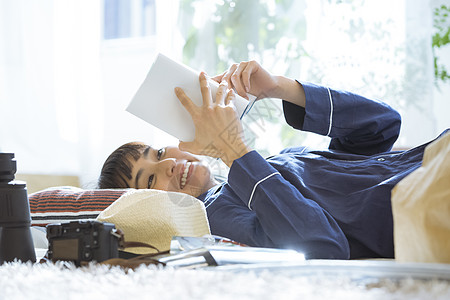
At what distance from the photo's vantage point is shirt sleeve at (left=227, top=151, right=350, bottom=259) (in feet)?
3.23

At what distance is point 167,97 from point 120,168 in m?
0.58

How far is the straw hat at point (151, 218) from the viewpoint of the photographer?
90 cm

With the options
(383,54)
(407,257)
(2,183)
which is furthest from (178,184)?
(383,54)

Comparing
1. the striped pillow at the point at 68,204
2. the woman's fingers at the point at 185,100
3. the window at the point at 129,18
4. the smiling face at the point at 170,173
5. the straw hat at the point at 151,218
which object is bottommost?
the striped pillow at the point at 68,204

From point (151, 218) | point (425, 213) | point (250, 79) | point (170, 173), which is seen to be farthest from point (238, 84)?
point (425, 213)

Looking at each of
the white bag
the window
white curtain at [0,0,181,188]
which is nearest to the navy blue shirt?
the white bag

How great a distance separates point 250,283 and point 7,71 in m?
2.38

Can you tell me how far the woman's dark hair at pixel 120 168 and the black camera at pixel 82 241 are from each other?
0.77 meters

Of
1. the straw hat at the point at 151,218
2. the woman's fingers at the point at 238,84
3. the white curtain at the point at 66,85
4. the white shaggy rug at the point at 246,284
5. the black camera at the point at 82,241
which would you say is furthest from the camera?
the white curtain at the point at 66,85

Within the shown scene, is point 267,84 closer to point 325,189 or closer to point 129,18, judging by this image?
point 325,189

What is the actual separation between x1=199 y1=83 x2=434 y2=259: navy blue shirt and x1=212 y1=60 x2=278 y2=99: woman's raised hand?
83mm

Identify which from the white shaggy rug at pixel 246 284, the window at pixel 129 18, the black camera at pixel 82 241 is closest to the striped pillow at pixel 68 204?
the black camera at pixel 82 241

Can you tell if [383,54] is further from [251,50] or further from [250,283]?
[250,283]

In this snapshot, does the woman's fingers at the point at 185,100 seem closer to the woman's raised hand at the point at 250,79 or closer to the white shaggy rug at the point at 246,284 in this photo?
the woman's raised hand at the point at 250,79
